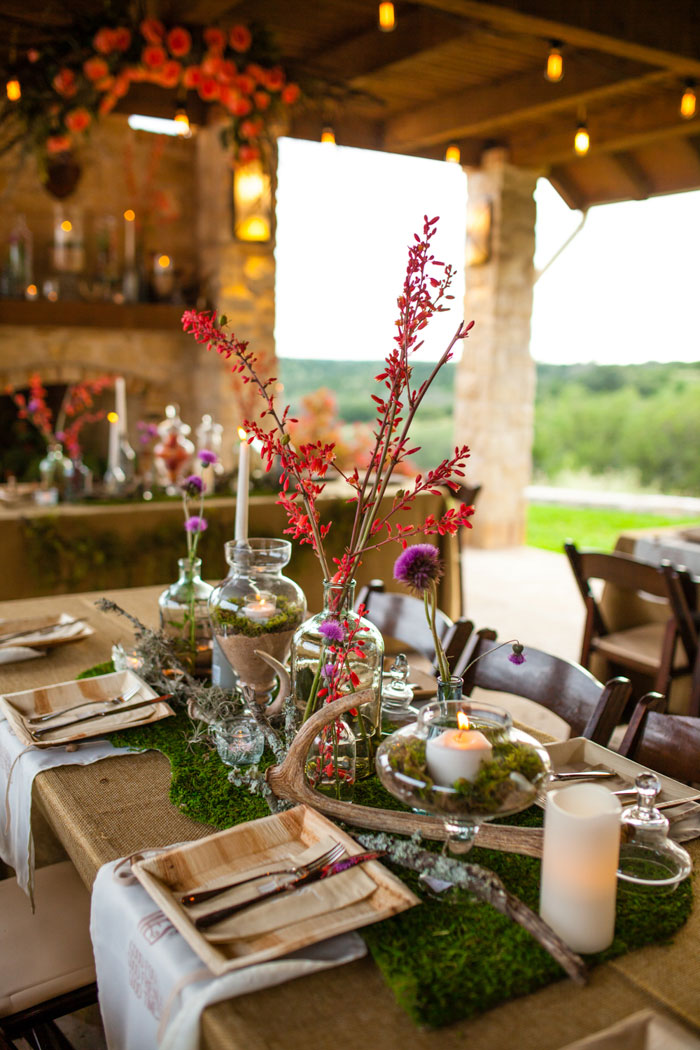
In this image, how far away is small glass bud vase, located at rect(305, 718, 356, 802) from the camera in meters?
1.18

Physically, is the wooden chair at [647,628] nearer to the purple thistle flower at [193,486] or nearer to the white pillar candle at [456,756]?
the purple thistle flower at [193,486]

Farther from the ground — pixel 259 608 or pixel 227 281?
pixel 227 281

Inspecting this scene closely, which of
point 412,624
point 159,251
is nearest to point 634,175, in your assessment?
point 159,251

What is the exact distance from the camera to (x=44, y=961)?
4.14 feet

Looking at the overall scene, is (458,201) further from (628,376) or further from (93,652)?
(93,652)

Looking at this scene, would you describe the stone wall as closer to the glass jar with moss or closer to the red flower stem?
the glass jar with moss

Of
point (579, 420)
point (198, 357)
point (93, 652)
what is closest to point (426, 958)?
point (93, 652)

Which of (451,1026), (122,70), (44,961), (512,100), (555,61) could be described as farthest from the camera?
(512,100)

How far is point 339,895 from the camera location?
934mm

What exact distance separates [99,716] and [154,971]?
62 centimetres

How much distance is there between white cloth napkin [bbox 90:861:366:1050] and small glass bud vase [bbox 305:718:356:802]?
0.29 meters

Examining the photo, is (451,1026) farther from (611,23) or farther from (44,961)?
(611,23)

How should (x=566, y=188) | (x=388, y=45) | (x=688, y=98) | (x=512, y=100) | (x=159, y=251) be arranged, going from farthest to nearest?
(x=566, y=188) < (x=159, y=251) < (x=512, y=100) < (x=388, y=45) < (x=688, y=98)

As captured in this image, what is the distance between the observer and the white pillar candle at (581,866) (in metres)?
0.85
